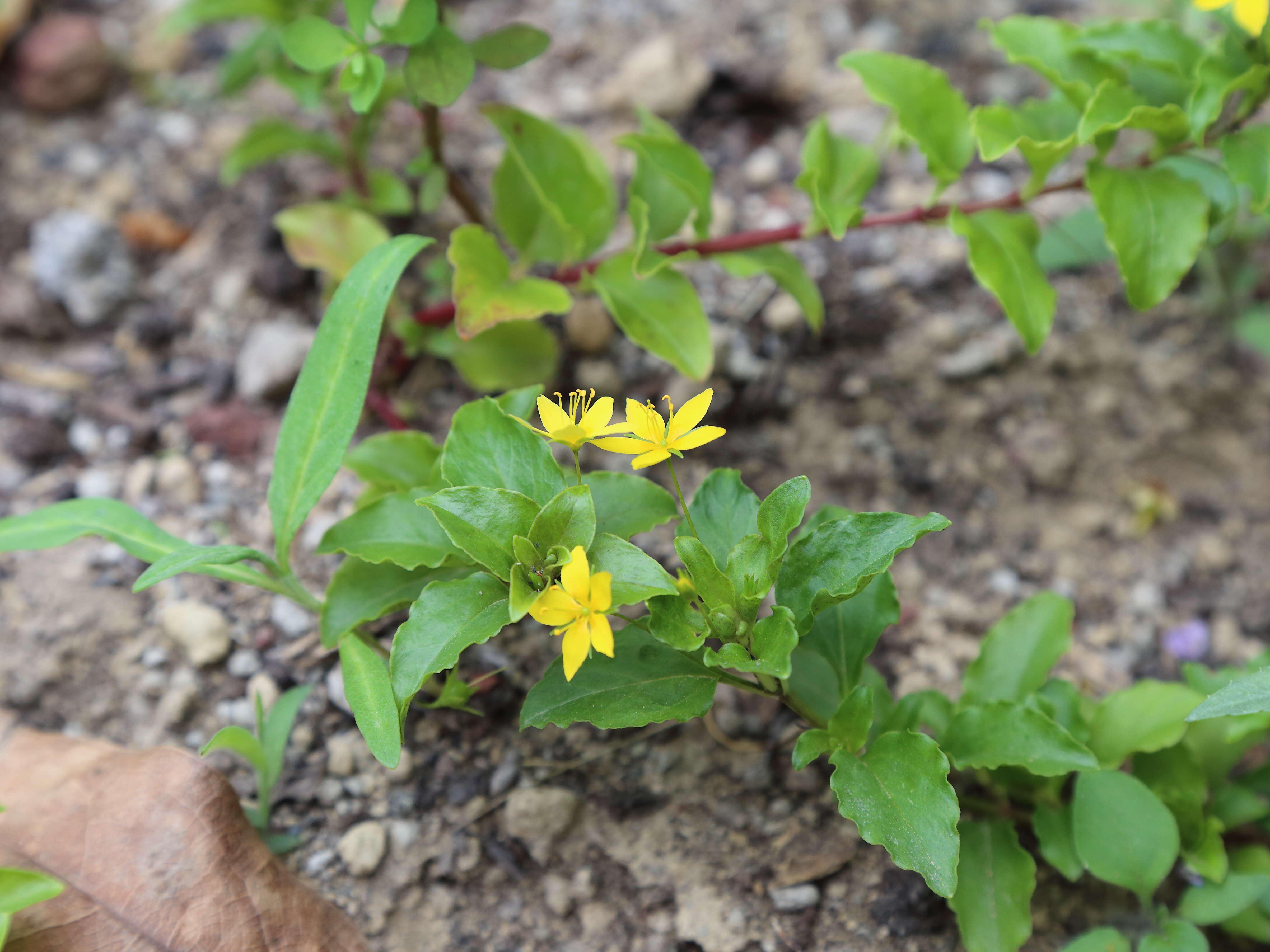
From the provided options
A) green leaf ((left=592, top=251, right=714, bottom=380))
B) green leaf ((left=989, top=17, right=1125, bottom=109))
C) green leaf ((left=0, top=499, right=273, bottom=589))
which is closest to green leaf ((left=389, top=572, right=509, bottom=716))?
green leaf ((left=0, top=499, right=273, bottom=589))

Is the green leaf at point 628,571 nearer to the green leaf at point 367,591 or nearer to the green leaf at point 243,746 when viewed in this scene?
the green leaf at point 367,591

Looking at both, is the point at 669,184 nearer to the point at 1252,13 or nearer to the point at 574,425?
the point at 574,425

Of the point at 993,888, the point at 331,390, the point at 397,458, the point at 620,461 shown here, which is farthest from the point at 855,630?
the point at 331,390

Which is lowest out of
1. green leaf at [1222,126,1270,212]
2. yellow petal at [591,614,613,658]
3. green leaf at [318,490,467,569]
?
green leaf at [318,490,467,569]

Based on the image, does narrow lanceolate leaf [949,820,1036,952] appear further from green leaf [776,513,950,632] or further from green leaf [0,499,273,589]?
green leaf [0,499,273,589]

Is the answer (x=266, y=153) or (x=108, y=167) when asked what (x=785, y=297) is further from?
(x=108, y=167)
